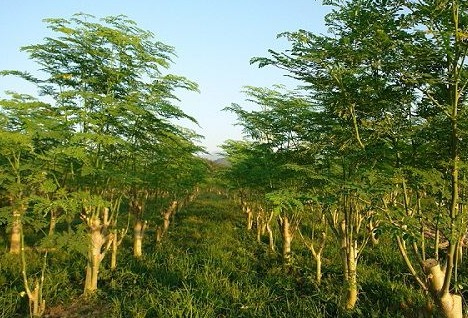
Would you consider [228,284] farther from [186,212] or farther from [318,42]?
[186,212]

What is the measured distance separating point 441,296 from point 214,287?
524 centimetres

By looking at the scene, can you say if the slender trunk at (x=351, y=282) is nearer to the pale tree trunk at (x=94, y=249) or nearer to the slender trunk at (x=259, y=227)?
the pale tree trunk at (x=94, y=249)

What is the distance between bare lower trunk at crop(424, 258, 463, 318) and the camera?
4.85 meters

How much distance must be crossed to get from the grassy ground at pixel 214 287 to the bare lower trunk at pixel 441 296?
87.2 inches

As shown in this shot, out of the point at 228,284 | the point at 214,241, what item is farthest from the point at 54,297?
the point at 214,241

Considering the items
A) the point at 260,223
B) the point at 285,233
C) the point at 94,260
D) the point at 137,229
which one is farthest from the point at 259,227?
the point at 94,260

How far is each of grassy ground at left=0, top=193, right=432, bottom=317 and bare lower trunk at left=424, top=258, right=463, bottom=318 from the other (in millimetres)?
2216

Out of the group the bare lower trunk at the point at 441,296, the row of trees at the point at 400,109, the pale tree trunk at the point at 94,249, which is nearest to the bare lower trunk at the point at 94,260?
the pale tree trunk at the point at 94,249

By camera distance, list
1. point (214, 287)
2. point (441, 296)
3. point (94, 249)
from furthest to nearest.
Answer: point (214, 287) → point (94, 249) → point (441, 296)

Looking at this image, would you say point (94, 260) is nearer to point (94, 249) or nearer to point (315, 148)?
point (94, 249)

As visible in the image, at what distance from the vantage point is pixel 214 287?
8758 millimetres

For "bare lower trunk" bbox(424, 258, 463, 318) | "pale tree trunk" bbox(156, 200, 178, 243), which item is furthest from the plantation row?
"pale tree trunk" bbox(156, 200, 178, 243)

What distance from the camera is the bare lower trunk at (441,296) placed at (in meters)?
4.85

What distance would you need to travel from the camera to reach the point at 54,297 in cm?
Result: 841
